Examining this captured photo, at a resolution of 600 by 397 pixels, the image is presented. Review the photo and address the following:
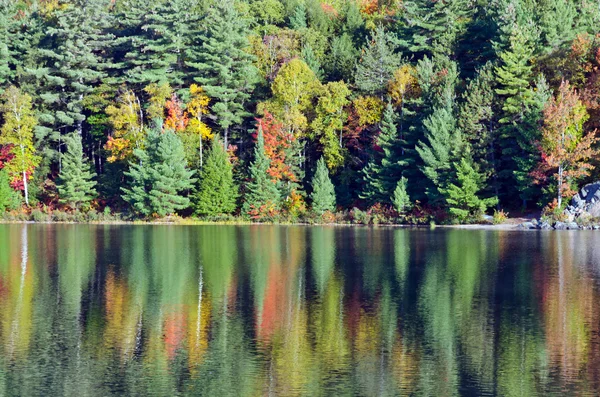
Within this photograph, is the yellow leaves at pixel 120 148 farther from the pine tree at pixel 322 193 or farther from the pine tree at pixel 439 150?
the pine tree at pixel 439 150

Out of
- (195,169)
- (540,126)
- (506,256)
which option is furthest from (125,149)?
(506,256)

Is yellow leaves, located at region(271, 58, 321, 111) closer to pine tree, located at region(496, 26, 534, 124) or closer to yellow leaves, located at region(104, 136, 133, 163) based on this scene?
yellow leaves, located at region(104, 136, 133, 163)

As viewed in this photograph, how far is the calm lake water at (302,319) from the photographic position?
23.4 metres

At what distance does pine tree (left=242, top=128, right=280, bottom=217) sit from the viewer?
241 ft

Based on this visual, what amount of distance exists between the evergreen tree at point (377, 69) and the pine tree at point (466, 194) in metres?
12.3

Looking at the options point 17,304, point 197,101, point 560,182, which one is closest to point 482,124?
point 560,182

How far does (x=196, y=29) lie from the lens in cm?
8462

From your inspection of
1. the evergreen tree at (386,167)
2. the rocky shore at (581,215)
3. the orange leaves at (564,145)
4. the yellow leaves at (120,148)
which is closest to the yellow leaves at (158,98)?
the yellow leaves at (120,148)

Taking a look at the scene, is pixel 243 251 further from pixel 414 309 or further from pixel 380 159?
pixel 380 159

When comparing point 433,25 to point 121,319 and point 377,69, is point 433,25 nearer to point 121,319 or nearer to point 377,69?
point 377,69

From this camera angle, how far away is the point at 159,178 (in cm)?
7331

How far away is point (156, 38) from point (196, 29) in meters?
3.84

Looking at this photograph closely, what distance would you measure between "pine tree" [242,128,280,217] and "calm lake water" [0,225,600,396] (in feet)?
66.4

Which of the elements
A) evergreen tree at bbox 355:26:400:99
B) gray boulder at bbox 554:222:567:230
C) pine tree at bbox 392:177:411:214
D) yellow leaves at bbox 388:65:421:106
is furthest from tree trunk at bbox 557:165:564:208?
evergreen tree at bbox 355:26:400:99
